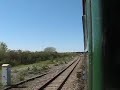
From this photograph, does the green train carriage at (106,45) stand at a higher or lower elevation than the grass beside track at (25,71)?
higher

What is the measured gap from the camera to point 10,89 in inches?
737

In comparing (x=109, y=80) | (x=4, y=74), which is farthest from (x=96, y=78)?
(x=4, y=74)

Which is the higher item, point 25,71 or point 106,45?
point 106,45

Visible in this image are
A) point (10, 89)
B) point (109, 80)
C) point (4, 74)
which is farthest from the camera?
point (4, 74)

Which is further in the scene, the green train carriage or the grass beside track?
the grass beside track

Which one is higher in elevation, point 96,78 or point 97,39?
Answer: point 97,39

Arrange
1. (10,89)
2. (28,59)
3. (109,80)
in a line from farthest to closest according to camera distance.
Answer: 1. (28,59)
2. (10,89)
3. (109,80)

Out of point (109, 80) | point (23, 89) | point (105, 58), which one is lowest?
point (23, 89)

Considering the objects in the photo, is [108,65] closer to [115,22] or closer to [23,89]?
[115,22]

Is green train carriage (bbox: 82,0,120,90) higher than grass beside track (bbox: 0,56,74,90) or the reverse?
higher

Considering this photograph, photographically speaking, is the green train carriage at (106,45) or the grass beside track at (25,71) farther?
the grass beside track at (25,71)

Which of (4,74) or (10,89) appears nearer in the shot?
(10,89)

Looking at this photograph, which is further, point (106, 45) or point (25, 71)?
point (25, 71)

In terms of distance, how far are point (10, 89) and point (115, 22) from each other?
1662 cm
